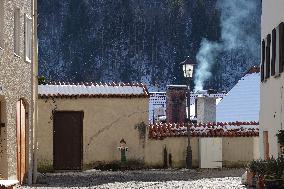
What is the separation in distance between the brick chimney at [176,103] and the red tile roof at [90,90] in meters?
6.76

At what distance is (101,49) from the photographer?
90.9m

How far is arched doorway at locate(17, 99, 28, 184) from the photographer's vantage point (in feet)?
56.9

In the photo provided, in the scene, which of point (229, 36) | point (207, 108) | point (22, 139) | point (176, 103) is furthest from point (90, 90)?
point (229, 36)

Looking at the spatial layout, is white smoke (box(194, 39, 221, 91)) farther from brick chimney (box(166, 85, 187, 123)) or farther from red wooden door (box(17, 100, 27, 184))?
red wooden door (box(17, 100, 27, 184))

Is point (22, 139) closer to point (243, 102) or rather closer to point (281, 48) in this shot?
point (281, 48)

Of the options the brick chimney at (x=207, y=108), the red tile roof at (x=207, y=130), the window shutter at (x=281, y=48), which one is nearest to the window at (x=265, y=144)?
the window shutter at (x=281, y=48)

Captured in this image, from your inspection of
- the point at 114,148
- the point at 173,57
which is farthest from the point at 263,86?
the point at 173,57

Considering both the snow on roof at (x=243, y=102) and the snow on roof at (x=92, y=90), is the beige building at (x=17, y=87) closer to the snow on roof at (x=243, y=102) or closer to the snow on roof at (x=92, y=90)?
the snow on roof at (x=92, y=90)

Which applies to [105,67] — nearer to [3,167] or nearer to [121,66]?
[121,66]

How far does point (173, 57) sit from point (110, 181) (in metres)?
71.7

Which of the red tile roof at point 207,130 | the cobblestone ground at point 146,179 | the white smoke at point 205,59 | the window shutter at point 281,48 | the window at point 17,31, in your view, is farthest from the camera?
the white smoke at point 205,59

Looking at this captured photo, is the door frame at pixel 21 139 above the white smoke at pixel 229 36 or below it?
below

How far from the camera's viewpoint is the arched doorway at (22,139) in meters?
17.3

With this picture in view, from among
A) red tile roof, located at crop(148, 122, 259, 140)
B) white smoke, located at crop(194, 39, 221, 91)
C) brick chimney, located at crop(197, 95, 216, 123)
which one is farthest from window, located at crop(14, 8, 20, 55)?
white smoke, located at crop(194, 39, 221, 91)
